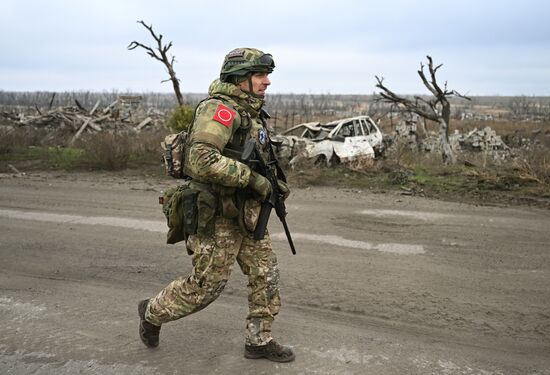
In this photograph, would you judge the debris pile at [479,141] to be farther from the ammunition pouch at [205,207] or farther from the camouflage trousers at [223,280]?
the ammunition pouch at [205,207]

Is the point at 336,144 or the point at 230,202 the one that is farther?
the point at 336,144

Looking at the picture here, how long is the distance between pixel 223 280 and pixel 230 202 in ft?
1.70

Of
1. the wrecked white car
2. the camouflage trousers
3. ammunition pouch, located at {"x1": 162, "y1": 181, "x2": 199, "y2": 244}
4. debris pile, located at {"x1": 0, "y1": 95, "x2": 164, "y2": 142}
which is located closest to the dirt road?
the camouflage trousers

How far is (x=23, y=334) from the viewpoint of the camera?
3814 mm

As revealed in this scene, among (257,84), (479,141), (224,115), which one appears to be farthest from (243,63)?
(479,141)

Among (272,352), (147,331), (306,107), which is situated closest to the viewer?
(272,352)

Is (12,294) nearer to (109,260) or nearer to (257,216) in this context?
(109,260)

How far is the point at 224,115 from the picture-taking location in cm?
307

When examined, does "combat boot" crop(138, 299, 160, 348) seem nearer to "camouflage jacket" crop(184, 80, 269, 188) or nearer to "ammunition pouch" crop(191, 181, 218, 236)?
"ammunition pouch" crop(191, 181, 218, 236)

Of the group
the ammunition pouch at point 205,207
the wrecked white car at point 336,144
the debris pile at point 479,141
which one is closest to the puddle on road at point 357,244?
the ammunition pouch at point 205,207

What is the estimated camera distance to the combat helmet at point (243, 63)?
3176mm

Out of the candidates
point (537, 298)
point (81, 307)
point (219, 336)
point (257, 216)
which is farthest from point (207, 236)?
point (537, 298)

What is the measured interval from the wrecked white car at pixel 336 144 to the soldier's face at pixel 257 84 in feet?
28.8

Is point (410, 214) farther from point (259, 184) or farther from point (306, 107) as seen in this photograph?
point (306, 107)
